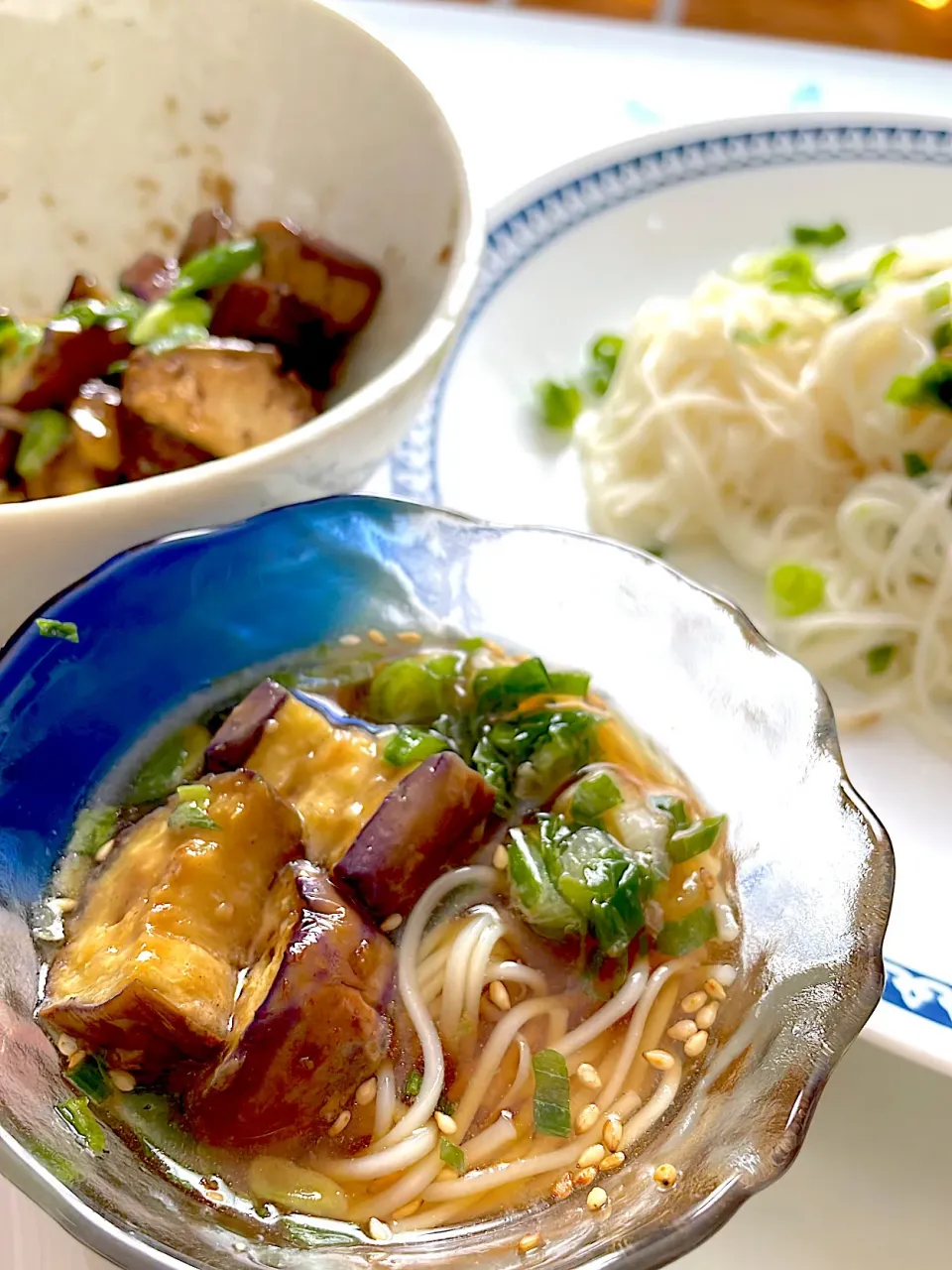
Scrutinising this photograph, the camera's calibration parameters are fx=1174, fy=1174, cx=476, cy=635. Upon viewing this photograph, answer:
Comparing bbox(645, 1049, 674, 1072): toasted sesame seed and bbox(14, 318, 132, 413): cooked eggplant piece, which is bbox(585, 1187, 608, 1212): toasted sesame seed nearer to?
bbox(645, 1049, 674, 1072): toasted sesame seed

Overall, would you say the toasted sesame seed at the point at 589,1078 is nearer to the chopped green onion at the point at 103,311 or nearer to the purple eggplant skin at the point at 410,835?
the purple eggplant skin at the point at 410,835

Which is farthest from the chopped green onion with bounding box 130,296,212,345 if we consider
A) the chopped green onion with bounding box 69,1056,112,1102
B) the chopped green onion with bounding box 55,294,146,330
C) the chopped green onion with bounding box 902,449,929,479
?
the chopped green onion with bounding box 902,449,929,479

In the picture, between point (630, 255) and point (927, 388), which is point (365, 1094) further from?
point (630, 255)

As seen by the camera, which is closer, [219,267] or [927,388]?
[219,267]

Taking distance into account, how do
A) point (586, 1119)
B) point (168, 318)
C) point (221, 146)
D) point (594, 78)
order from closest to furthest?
point (586, 1119), point (168, 318), point (221, 146), point (594, 78)

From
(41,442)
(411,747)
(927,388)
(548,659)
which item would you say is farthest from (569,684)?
(927,388)

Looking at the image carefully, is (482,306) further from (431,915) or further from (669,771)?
(431,915)
